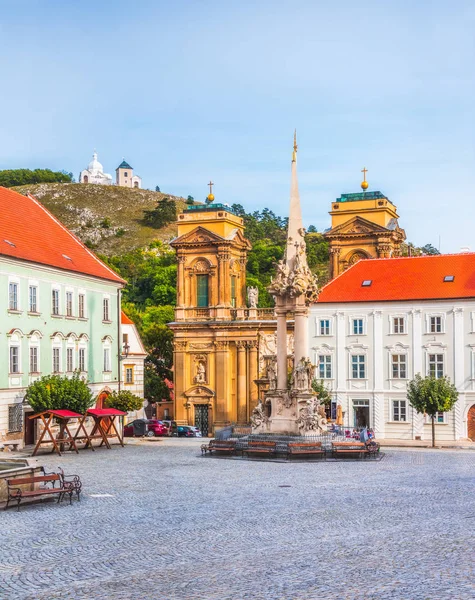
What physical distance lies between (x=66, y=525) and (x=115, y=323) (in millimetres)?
31760

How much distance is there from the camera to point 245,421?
59.5 m

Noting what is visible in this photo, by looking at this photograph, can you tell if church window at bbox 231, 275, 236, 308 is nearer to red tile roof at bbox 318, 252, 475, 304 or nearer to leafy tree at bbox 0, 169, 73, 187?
red tile roof at bbox 318, 252, 475, 304

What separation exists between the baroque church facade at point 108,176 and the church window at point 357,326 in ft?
454

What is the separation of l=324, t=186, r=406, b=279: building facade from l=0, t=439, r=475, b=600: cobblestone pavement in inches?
1253

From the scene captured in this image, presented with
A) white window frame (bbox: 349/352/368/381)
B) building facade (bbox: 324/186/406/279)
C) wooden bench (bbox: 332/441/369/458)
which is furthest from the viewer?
building facade (bbox: 324/186/406/279)

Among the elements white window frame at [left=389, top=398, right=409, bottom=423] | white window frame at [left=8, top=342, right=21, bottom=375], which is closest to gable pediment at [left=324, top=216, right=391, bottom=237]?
white window frame at [left=389, top=398, right=409, bottom=423]

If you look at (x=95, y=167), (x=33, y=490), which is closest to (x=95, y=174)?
(x=95, y=167)

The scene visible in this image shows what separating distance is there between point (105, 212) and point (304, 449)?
374 ft

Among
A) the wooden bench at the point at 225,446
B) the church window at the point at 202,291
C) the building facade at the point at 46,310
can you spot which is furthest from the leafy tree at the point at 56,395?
the church window at the point at 202,291

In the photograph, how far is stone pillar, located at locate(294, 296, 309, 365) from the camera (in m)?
37.6

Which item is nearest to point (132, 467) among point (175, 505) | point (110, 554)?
point (175, 505)

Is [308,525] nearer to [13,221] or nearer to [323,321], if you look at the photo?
[13,221]

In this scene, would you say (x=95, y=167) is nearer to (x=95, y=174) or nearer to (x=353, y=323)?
(x=95, y=174)

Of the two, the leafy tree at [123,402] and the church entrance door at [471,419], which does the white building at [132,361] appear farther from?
the church entrance door at [471,419]
